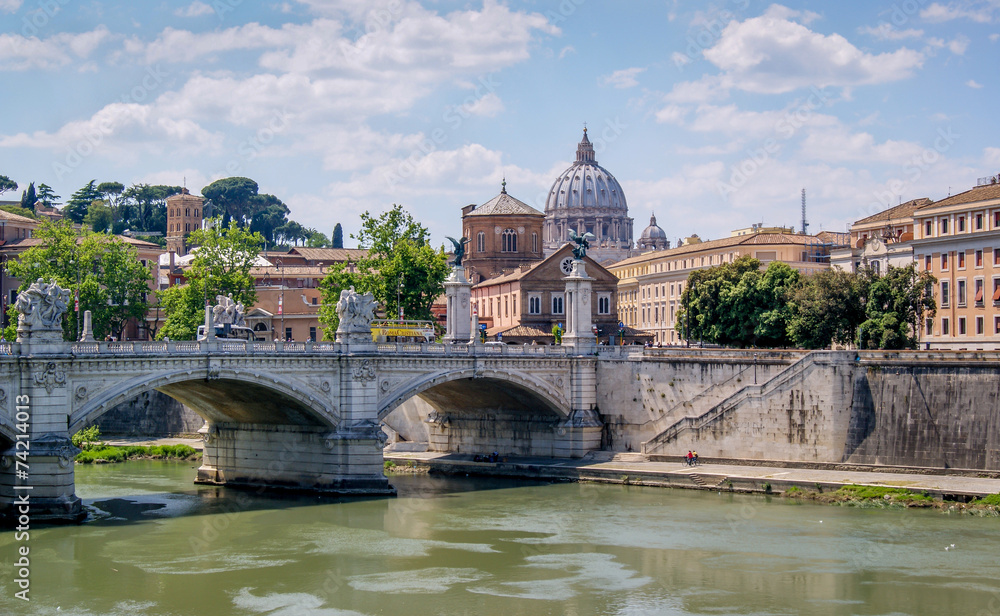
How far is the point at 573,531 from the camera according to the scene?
130ft

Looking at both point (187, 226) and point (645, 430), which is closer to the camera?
point (645, 430)

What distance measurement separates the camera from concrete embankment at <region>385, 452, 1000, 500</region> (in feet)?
140

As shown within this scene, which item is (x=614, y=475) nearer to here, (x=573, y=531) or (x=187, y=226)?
(x=573, y=531)

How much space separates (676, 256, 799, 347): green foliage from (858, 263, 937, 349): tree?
6070 mm

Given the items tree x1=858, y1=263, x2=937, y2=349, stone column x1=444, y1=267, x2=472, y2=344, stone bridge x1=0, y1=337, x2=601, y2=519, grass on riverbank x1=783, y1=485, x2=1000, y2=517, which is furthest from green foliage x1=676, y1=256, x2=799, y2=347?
grass on riverbank x1=783, y1=485, x2=1000, y2=517

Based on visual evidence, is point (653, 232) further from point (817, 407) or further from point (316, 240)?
point (817, 407)

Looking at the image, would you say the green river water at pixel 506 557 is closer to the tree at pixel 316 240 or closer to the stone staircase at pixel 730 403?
the stone staircase at pixel 730 403

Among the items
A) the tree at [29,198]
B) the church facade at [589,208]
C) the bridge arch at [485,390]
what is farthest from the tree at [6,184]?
the bridge arch at [485,390]

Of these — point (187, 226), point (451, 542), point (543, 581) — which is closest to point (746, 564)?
point (543, 581)

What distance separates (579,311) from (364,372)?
12114mm

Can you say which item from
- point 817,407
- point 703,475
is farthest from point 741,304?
point 703,475

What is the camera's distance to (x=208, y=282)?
225 ft

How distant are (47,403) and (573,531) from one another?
16.3m

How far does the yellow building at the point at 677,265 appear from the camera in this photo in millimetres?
86312
